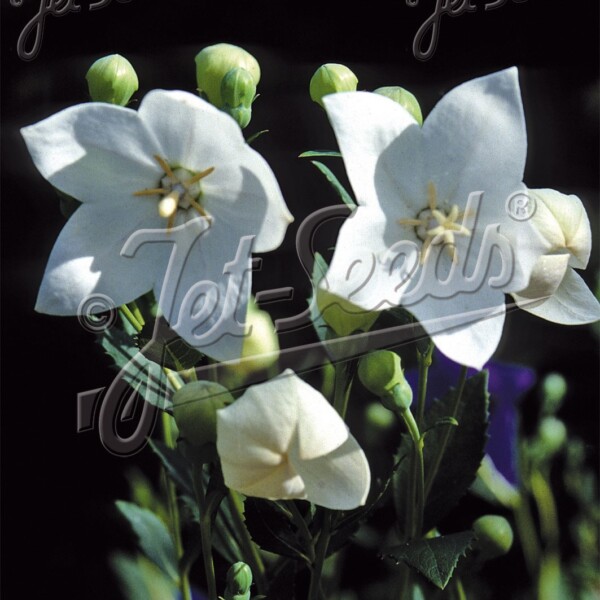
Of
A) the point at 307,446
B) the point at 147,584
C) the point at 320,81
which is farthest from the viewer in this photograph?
the point at 147,584

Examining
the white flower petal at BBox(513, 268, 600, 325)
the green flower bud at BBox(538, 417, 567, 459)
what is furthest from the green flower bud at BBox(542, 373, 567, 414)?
the white flower petal at BBox(513, 268, 600, 325)

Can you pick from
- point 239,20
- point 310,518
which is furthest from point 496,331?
point 239,20

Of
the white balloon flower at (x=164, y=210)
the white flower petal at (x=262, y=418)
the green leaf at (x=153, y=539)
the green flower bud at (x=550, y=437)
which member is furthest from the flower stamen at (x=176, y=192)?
the green flower bud at (x=550, y=437)

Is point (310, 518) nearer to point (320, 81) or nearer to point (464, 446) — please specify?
point (464, 446)

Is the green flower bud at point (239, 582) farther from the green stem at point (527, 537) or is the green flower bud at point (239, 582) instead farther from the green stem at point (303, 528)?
the green stem at point (527, 537)

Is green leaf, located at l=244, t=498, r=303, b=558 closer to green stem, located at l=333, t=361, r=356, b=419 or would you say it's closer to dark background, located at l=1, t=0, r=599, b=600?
green stem, located at l=333, t=361, r=356, b=419

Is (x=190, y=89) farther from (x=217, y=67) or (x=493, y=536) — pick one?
(x=493, y=536)
